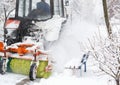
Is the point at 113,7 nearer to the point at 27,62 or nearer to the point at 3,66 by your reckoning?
the point at 27,62

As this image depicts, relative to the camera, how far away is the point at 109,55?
7.20m

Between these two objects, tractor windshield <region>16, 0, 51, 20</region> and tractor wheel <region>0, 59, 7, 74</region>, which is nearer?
tractor wheel <region>0, 59, 7, 74</region>

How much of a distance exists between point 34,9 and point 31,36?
3.15ft

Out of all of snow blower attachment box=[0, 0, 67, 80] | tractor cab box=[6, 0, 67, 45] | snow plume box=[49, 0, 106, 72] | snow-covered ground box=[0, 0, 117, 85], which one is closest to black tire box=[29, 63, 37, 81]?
snow blower attachment box=[0, 0, 67, 80]

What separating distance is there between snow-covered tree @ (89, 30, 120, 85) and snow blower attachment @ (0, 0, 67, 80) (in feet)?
6.62

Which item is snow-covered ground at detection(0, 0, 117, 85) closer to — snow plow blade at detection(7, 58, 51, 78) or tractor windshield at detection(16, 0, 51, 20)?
snow plow blade at detection(7, 58, 51, 78)

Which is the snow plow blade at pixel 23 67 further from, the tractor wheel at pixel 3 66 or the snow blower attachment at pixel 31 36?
the tractor wheel at pixel 3 66

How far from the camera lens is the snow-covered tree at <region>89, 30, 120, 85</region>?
6691 mm

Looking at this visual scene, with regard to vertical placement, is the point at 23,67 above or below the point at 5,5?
below

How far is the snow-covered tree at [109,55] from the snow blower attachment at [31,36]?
2.02 m

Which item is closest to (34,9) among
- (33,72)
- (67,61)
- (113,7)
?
(67,61)

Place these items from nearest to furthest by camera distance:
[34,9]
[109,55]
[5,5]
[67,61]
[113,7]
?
[109,55], [67,61], [34,9], [5,5], [113,7]

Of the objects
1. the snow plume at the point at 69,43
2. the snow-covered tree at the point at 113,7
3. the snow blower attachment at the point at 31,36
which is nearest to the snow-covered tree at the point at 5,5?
the snow-covered tree at the point at 113,7

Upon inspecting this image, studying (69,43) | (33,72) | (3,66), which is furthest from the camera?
(69,43)
